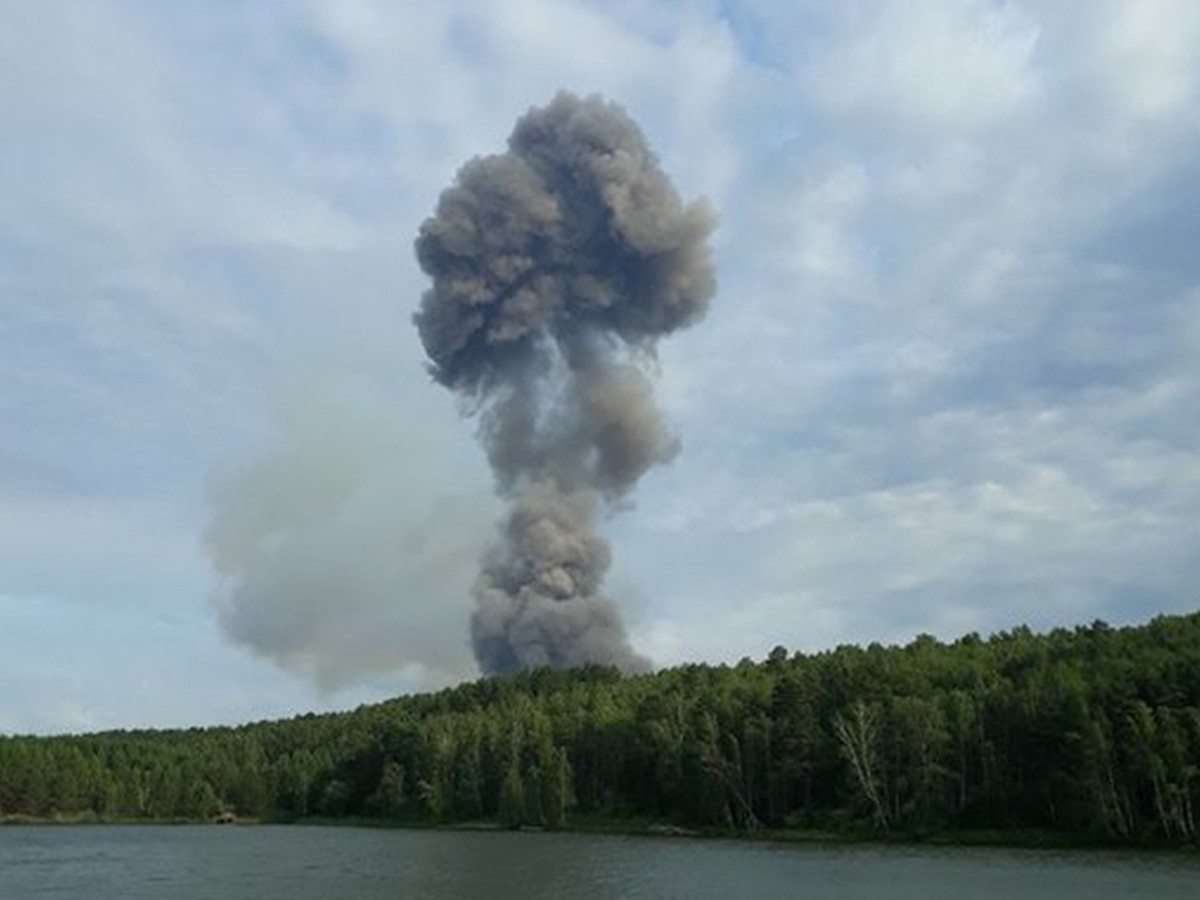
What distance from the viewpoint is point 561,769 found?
356 ft

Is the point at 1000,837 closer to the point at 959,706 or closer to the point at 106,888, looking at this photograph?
the point at 959,706

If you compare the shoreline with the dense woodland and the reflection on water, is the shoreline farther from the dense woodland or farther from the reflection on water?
the reflection on water

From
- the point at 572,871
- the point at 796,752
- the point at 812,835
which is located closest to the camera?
the point at 572,871

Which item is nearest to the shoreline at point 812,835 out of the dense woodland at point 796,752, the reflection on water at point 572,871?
the dense woodland at point 796,752

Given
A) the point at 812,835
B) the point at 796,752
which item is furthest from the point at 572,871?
the point at 796,752

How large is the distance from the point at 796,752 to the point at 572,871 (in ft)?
116

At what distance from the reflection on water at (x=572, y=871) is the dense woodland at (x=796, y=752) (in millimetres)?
8271

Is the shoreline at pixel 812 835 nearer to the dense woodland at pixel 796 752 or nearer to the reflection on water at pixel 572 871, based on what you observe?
the dense woodland at pixel 796 752

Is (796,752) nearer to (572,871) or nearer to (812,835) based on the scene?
(812,835)

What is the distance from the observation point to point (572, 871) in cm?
6175

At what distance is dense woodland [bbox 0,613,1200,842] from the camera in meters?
75.1

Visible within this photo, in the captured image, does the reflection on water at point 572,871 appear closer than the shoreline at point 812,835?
Yes

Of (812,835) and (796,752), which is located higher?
(796,752)

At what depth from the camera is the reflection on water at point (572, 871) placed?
50.9m
